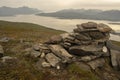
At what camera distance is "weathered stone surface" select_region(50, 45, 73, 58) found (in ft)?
91.2

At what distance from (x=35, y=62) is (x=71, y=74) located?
607 centimetres

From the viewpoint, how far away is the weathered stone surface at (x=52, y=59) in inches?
1043

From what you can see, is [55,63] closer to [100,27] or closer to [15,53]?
[15,53]

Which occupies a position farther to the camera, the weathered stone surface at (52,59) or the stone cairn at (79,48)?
the stone cairn at (79,48)

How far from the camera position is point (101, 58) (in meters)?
29.0

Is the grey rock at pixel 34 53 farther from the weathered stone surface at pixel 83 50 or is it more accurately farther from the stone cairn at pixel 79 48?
the weathered stone surface at pixel 83 50

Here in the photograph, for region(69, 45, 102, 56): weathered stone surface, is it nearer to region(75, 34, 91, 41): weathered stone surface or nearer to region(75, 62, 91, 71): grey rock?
region(75, 34, 91, 41): weathered stone surface

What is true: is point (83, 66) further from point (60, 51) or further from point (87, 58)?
point (60, 51)

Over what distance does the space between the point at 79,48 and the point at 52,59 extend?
4.74 m

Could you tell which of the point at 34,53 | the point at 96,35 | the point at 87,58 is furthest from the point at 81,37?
the point at 34,53

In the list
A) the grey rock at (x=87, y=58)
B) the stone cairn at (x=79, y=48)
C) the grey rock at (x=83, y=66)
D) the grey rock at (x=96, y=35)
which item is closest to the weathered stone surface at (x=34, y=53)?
the stone cairn at (x=79, y=48)

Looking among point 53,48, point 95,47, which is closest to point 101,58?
point 95,47

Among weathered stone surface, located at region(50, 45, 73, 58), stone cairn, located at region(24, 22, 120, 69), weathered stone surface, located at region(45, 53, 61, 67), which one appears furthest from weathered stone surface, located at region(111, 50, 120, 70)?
weathered stone surface, located at region(45, 53, 61, 67)

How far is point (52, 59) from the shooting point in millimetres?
27203
